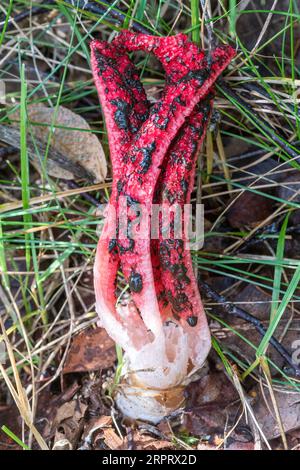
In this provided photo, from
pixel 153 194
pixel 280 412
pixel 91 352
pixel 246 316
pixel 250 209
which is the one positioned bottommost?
pixel 280 412

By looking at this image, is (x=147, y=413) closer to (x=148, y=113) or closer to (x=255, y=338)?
(x=255, y=338)

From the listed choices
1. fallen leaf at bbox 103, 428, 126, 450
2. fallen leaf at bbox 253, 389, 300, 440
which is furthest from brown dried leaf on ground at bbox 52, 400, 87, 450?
fallen leaf at bbox 253, 389, 300, 440

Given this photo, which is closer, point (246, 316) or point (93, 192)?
point (246, 316)

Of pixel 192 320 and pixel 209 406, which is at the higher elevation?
pixel 192 320

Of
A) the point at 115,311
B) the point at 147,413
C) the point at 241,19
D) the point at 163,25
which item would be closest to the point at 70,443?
the point at 147,413

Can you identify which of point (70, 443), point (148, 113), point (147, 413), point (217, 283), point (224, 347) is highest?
point (148, 113)

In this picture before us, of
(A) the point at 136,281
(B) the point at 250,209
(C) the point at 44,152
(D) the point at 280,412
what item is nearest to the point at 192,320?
(A) the point at 136,281

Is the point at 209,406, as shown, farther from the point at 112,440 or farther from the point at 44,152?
the point at 44,152
